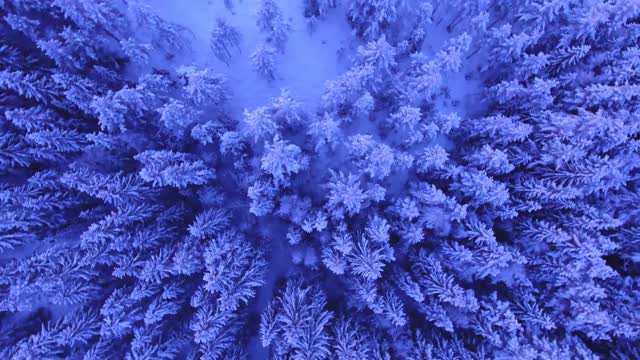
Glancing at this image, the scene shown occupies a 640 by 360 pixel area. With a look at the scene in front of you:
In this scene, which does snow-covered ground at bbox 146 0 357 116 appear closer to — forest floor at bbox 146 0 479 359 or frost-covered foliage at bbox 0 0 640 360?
forest floor at bbox 146 0 479 359

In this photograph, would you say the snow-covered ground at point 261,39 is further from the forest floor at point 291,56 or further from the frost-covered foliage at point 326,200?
the frost-covered foliage at point 326,200

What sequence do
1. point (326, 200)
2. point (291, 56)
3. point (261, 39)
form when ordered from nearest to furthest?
point (326, 200) → point (261, 39) → point (291, 56)

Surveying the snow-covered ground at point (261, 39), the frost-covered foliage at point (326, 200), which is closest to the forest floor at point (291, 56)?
the snow-covered ground at point (261, 39)

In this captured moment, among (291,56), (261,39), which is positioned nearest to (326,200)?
(291,56)

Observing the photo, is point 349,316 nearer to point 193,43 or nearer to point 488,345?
point 488,345

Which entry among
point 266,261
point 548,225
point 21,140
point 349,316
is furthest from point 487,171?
point 21,140

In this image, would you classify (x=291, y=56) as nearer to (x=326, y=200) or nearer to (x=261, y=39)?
(x=261, y=39)
